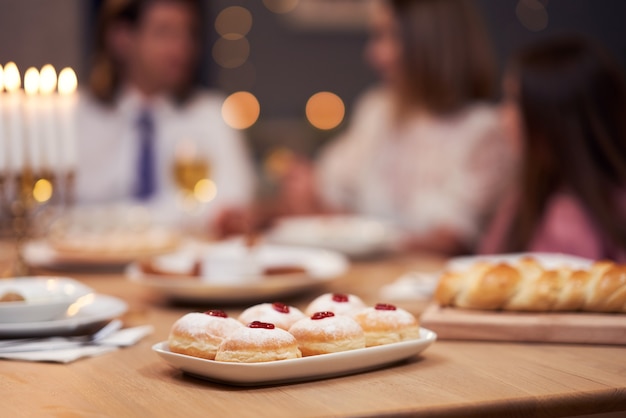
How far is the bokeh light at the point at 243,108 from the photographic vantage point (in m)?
5.83

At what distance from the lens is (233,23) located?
5.78 metres

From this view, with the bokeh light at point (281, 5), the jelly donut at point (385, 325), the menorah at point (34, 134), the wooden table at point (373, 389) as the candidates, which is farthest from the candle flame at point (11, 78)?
the bokeh light at point (281, 5)

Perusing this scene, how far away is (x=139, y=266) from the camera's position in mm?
1687

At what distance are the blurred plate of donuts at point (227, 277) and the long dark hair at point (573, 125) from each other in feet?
2.06

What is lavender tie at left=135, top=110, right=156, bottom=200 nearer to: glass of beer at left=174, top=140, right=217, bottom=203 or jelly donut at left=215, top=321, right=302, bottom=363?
glass of beer at left=174, top=140, right=217, bottom=203

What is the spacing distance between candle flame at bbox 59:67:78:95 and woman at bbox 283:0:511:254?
1.48m

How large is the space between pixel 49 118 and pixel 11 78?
0.12m

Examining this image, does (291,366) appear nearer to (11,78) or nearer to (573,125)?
(11,78)

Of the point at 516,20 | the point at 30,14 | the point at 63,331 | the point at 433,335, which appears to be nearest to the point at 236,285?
the point at 63,331

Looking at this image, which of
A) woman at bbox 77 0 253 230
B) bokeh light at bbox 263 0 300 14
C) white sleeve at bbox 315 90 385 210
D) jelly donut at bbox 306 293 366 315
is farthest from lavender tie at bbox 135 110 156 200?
jelly donut at bbox 306 293 366 315

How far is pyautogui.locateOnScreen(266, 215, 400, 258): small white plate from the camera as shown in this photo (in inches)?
87.3

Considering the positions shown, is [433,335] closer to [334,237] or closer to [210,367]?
[210,367]

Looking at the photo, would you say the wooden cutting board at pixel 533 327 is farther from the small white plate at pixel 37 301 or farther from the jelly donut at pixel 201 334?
the small white plate at pixel 37 301

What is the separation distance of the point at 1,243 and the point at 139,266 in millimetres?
1007
